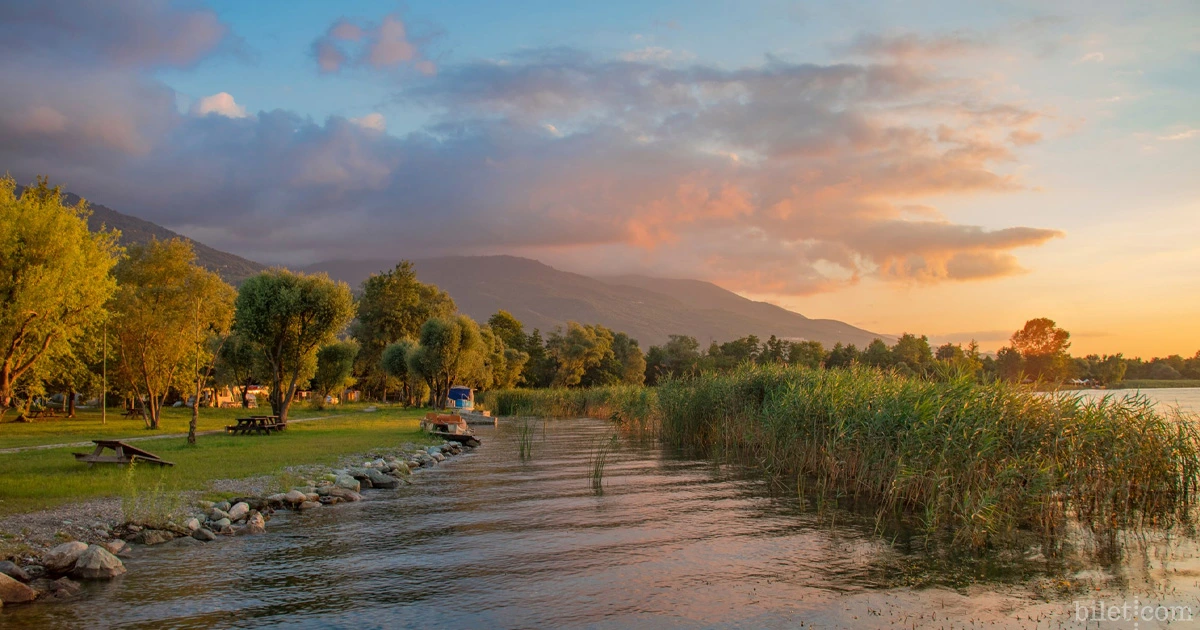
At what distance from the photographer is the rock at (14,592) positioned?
35.6ft

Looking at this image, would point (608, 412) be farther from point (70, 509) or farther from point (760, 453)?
point (70, 509)

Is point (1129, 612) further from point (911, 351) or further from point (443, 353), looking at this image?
point (911, 351)

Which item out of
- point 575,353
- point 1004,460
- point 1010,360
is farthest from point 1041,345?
point 1004,460

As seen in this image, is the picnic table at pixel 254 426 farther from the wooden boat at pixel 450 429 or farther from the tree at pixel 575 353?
the tree at pixel 575 353

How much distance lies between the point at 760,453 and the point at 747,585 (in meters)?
16.0

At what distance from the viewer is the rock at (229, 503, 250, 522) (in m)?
16.5

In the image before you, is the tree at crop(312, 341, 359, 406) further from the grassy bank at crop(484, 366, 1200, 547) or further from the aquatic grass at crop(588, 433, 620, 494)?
the grassy bank at crop(484, 366, 1200, 547)

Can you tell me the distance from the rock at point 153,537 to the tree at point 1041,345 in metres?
103

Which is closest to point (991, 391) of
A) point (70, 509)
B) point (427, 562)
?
point (427, 562)

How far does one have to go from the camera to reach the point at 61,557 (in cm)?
1233

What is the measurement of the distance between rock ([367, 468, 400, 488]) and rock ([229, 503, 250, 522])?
241 inches

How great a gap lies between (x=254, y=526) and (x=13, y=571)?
4.91 meters

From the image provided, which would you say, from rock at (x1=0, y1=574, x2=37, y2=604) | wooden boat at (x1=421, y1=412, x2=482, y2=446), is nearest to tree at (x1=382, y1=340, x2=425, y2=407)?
wooden boat at (x1=421, y1=412, x2=482, y2=446)

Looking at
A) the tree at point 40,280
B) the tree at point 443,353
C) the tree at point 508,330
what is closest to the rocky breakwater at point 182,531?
the tree at point 40,280
